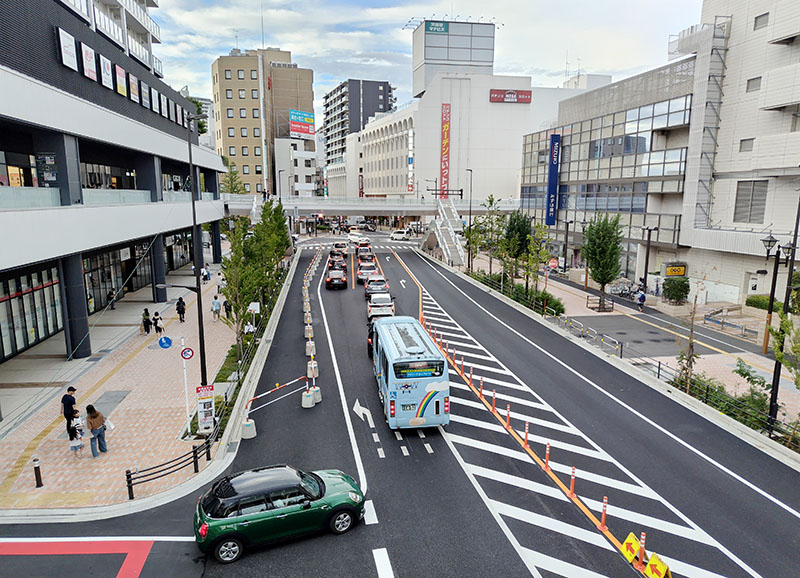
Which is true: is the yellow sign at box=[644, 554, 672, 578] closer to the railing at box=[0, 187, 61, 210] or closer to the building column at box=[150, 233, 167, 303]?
the railing at box=[0, 187, 61, 210]

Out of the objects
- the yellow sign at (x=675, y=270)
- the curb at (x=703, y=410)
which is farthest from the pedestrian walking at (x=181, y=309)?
the yellow sign at (x=675, y=270)

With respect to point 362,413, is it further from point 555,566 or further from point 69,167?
point 69,167

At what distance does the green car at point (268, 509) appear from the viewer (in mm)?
10664

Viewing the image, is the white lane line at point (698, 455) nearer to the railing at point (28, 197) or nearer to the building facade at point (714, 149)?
the building facade at point (714, 149)

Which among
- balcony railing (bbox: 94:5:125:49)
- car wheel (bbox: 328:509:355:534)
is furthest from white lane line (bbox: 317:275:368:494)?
balcony railing (bbox: 94:5:125:49)

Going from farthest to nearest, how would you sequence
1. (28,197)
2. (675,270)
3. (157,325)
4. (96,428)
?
(675,270) → (157,325) → (28,197) → (96,428)

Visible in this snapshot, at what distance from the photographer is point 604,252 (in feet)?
113

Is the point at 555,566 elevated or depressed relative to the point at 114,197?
depressed

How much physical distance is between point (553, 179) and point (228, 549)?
174 feet

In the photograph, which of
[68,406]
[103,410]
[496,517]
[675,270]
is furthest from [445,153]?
[496,517]

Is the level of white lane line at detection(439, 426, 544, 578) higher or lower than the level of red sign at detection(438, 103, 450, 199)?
lower

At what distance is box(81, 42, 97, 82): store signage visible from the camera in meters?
25.2

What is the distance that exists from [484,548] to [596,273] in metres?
27.3

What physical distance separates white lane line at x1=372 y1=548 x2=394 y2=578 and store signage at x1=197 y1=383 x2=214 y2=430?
24.9 ft
